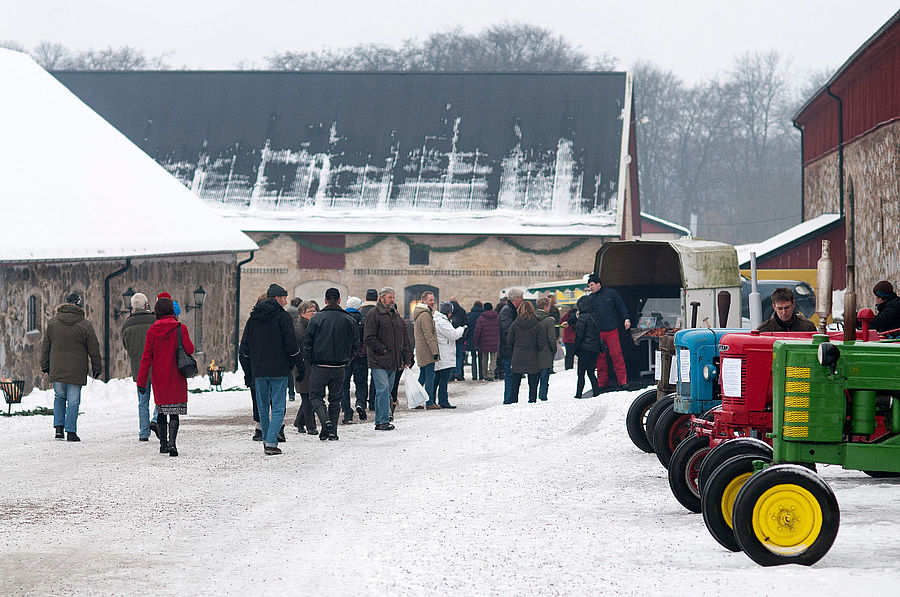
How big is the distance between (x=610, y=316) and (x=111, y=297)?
33.7 ft

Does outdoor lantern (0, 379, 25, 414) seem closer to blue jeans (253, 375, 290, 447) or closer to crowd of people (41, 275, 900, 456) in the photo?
crowd of people (41, 275, 900, 456)

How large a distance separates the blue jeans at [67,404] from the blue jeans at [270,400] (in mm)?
2501

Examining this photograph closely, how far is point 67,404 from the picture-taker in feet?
50.4

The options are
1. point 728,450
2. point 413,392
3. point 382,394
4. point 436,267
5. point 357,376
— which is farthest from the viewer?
point 436,267

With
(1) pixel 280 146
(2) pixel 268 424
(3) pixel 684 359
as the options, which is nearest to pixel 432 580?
(3) pixel 684 359

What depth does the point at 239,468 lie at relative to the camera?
12727 mm

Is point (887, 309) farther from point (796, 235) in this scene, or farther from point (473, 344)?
point (796, 235)

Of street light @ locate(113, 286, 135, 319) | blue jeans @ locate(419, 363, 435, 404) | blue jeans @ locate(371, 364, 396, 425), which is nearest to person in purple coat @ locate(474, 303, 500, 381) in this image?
blue jeans @ locate(419, 363, 435, 404)

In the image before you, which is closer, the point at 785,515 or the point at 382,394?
the point at 785,515

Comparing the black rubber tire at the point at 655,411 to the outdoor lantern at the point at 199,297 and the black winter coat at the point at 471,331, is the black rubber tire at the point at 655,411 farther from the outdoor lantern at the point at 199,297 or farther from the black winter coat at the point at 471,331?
the outdoor lantern at the point at 199,297

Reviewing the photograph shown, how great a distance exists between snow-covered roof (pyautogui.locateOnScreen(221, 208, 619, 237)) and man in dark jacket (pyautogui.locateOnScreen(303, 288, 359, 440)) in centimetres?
2552

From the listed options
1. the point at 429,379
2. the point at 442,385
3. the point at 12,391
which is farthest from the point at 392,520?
the point at 12,391

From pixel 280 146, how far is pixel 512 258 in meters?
9.74

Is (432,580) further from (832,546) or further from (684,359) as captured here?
(684,359)
